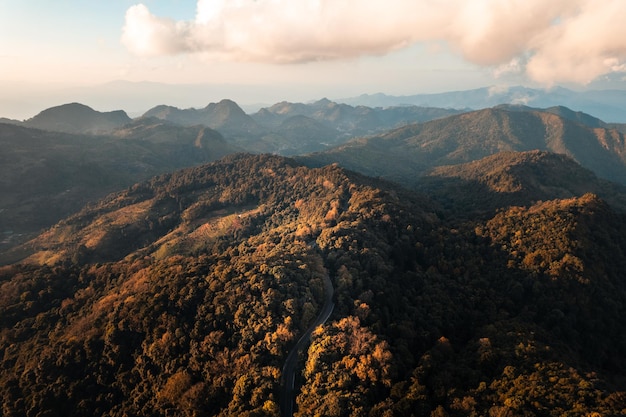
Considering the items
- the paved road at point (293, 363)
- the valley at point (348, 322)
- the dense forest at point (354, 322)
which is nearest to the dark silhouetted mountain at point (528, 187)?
the valley at point (348, 322)

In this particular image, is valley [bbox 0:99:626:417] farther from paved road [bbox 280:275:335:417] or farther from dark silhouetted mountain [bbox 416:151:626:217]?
dark silhouetted mountain [bbox 416:151:626:217]

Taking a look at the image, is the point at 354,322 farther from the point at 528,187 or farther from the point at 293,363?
the point at 528,187

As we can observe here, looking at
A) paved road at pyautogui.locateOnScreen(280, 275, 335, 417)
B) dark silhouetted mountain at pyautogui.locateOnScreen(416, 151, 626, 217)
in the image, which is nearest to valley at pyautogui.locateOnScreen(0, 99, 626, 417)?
paved road at pyautogui.locateOnScreen(280, 275, 335, 417)

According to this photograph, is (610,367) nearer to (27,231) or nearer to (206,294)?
(206,294)

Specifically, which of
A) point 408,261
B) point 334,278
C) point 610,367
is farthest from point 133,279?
point 610,367

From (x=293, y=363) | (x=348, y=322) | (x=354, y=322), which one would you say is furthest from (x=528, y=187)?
(x=293, y=363)

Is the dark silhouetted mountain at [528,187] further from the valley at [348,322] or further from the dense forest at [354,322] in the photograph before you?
the dense forest at [354,322]
